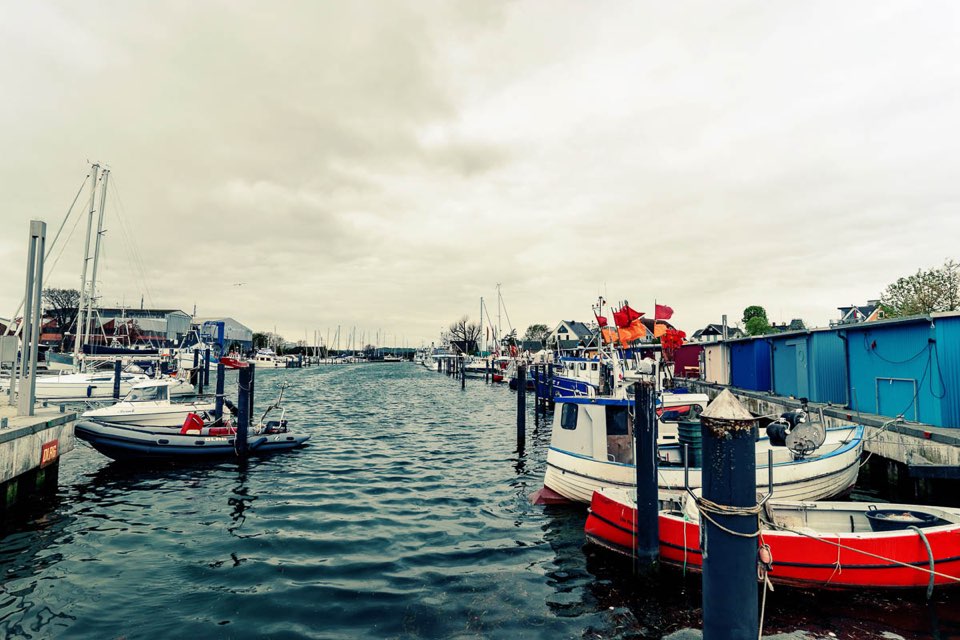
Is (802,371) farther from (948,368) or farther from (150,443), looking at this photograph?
(150,443)

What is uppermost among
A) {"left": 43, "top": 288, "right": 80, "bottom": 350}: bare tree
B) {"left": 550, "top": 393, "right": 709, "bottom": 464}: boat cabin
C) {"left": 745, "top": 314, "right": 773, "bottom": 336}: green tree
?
{"left": 43, "top": 288, "right": 80, "bottom": 350}: bare tree

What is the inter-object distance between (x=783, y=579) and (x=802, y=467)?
4529mm

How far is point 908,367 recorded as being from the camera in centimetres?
1545

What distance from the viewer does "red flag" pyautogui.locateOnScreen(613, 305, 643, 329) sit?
59.9 ft

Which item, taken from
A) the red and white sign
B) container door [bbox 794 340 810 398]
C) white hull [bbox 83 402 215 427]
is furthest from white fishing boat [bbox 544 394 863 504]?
white hull [bbox 83 402 215 427]

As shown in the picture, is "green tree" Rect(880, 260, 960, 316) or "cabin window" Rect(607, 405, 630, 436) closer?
"cabin window" Rect(607, 405, 630, 436)

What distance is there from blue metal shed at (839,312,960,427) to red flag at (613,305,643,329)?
792 cm

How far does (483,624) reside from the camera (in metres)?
7.58

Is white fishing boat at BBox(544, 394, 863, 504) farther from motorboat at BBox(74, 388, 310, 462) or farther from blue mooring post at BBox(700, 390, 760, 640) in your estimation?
motorboat at BBox(74, 388, 310, 462)

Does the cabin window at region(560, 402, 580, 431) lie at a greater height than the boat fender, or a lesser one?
greater

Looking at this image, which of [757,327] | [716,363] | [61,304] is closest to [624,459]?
[716,363]

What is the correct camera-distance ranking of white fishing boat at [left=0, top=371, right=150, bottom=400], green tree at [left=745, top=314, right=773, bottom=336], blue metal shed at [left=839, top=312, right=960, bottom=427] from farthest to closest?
green tree at [left=745, top=314, right=773, bottom=336] → white fishing boat at [left=0, top=371, right=150, bottom=400] → blue metal shed at [left=839, top=312, right=960, bottom=427]

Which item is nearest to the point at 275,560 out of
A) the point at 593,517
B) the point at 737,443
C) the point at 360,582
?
the point at 360,582

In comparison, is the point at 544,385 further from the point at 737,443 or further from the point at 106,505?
the point at 737,443
